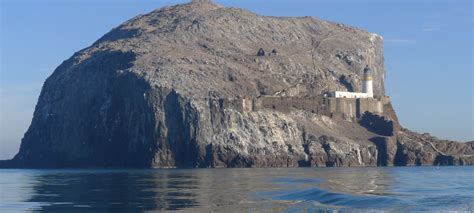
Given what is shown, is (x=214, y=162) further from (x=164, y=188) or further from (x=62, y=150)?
(x=164, y=188)

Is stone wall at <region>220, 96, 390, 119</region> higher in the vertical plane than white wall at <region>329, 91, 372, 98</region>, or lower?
lower

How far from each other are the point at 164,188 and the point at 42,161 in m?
107

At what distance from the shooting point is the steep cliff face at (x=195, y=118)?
159 metres

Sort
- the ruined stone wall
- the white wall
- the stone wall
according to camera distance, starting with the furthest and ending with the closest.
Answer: the white wall < the ruined stone wall < the stone wall

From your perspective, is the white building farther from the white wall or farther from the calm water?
the calm water

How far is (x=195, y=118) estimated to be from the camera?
158 m

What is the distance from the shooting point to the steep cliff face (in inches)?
6260

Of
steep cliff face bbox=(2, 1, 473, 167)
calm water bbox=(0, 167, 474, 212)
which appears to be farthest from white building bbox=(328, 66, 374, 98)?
A: calm water bbox=(0, 167, 474, 212)

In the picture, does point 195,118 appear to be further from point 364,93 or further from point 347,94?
point 364,93

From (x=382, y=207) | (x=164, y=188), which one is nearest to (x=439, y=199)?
(x=382, y=207)

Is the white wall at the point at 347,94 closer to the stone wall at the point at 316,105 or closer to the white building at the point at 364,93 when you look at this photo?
the white building at the point at 364,93

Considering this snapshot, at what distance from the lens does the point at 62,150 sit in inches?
7101

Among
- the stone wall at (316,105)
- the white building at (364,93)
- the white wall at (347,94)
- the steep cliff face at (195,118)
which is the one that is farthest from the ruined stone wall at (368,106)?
the white building at (364,93)

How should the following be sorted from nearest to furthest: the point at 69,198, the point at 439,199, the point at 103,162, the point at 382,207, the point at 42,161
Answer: the point at 382,207 < the point at 439,199 < the point at 69,198 < the point at 103,162 < the point at 42,161
